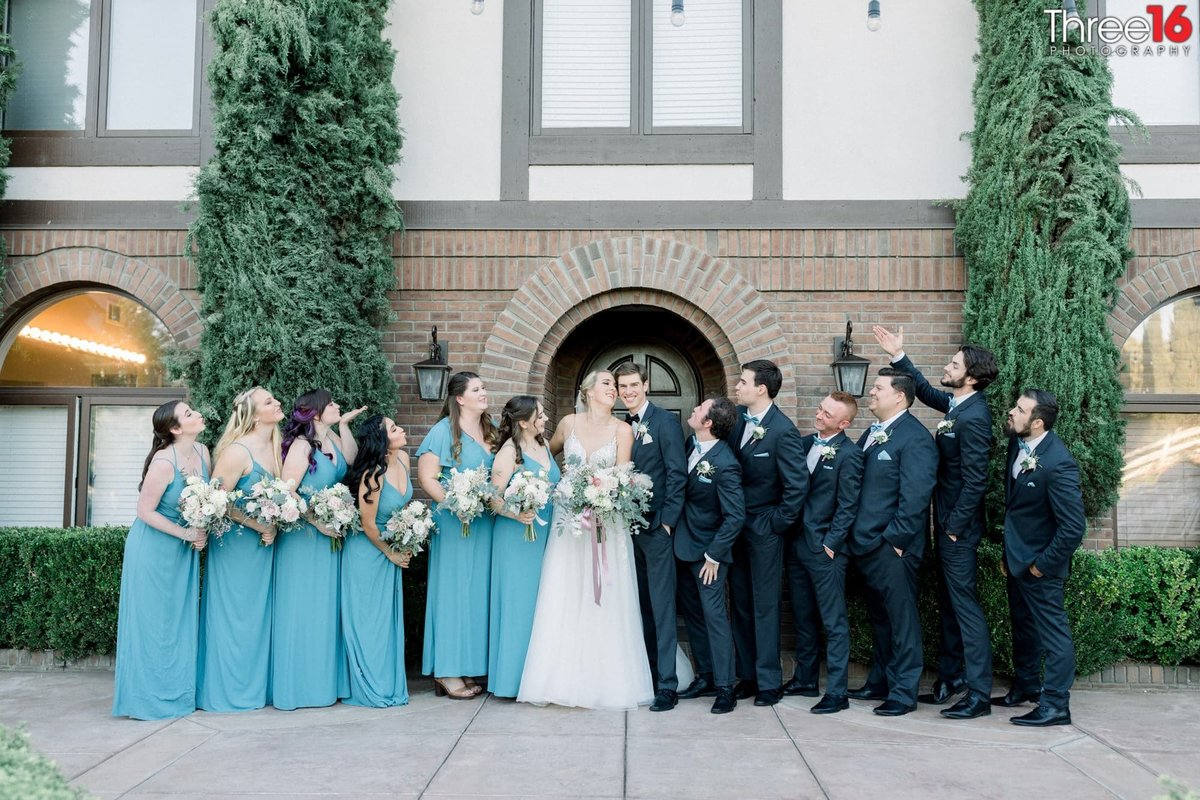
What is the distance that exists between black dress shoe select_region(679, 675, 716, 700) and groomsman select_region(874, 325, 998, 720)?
144cm

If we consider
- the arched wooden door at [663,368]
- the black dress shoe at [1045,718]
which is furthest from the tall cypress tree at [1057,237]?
the arched wooden door at [663,368]

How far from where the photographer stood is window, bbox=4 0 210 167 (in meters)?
8.11

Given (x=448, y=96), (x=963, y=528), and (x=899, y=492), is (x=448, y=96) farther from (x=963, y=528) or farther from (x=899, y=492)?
(x=963, y=528)

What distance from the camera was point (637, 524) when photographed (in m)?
6.25

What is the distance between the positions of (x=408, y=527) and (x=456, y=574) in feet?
1.61

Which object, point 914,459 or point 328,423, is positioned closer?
point 914,459

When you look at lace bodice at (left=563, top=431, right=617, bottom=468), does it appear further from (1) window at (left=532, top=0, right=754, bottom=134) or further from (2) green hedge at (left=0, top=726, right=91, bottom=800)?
(2) green hedge at (left=0, top=726, right=91, bottom=800)

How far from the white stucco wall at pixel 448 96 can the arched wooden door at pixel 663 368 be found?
2.00 metres

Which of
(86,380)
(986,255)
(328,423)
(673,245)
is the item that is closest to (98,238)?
(86,380)

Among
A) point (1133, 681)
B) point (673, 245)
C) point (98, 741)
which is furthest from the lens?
point (673, 245)

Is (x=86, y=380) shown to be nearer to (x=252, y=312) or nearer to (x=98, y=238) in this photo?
(x=98, y=238)

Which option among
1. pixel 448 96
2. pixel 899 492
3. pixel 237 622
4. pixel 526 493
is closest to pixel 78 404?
pixel 237 622

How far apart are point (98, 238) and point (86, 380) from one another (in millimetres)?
1259

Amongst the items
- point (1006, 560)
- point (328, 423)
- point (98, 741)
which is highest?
point (328, 423)
